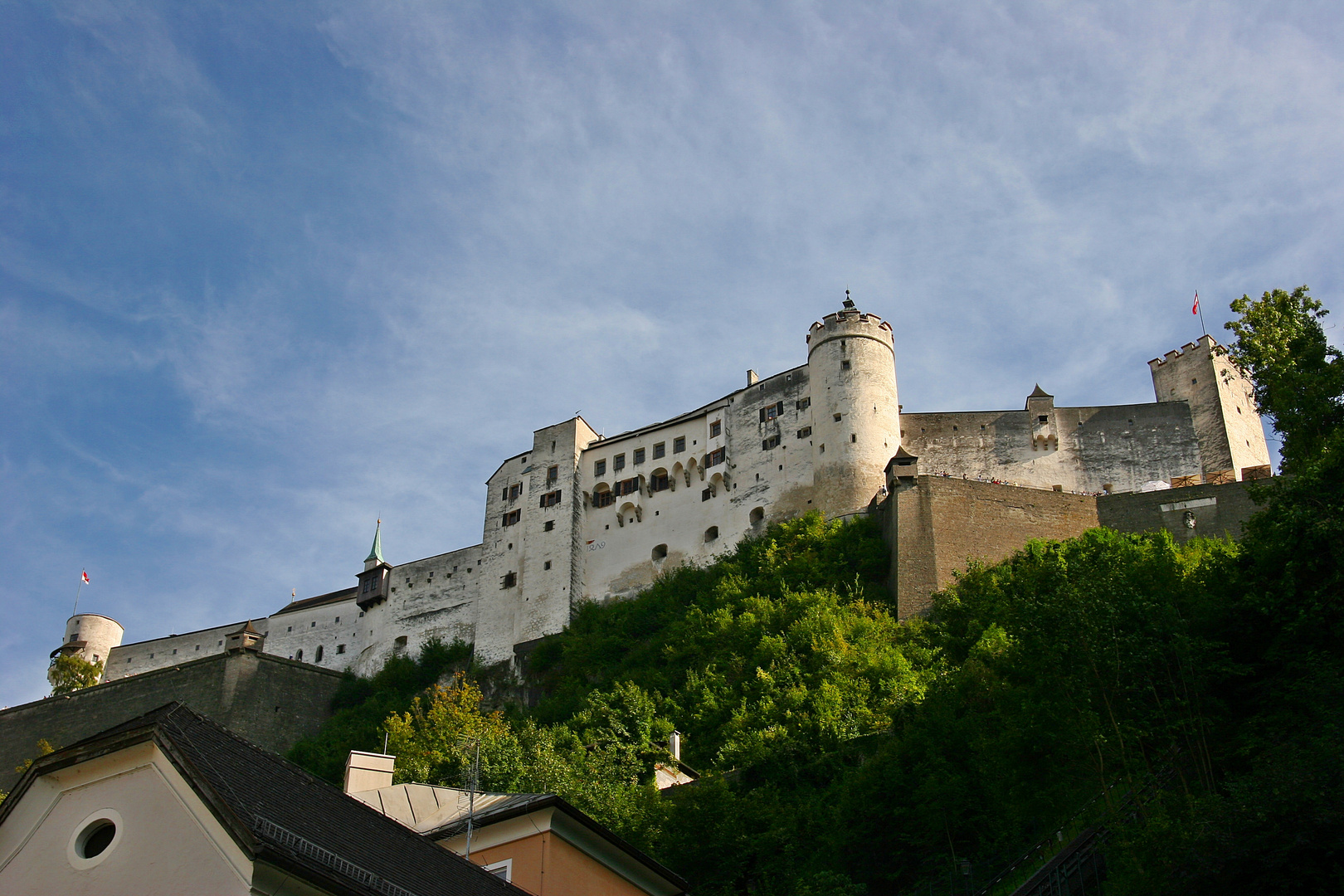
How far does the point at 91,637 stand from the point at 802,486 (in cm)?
4631

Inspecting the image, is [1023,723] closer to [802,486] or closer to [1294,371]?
[1294,371]

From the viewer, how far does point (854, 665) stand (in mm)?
41781

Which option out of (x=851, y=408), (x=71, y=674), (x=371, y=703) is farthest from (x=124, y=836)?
(x=71, y=674)

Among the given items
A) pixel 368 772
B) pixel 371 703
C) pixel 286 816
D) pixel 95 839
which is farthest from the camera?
pixel 371 703

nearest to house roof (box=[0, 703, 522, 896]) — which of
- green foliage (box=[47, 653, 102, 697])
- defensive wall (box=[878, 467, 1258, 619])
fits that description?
defensive wall (box=[878, 467, 1258, 619])

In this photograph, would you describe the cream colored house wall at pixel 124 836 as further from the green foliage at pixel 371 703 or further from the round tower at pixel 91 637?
the round tower at pixel 91 637

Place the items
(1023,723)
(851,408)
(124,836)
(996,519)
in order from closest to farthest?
(124,836)
(1023,723)
(996,519)
(851,408)

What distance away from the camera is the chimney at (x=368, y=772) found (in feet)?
61.6

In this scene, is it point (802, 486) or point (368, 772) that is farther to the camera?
point (802, 486)

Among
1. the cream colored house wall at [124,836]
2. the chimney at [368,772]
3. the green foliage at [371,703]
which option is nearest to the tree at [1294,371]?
the chimney at [368,772]

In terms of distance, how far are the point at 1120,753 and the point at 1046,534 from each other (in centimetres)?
3114

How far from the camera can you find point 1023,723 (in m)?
24.6

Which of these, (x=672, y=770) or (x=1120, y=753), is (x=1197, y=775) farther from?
(x=672, y=770)

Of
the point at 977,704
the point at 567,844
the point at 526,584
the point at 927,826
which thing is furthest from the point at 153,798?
the point at 526,584
